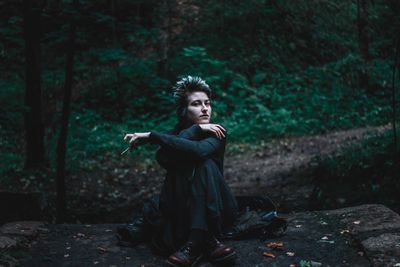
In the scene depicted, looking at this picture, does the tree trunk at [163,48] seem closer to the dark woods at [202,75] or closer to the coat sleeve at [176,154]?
the dark woods at [202,75]

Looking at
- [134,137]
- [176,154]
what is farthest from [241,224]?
[134,137]

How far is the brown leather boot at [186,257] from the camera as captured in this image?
3.78 meters

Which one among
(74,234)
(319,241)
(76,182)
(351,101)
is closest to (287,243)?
(319,241)

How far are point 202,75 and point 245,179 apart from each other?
255 inches

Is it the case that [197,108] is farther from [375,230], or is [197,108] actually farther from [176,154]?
[375,230]

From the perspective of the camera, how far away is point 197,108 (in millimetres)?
4363

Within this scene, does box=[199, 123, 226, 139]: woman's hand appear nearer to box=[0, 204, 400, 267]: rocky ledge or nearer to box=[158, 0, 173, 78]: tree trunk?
box=[0, 204, 400, 267]: rocky ledge

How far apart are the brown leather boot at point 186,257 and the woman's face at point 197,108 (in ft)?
3.83

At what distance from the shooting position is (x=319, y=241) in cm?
433

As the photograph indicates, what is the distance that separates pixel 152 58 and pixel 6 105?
9831 millimetres

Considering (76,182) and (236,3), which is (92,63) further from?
(76,182)

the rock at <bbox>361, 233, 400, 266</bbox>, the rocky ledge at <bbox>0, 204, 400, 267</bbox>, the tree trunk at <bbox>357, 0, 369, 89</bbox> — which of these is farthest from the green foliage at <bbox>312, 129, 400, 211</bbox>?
the rock at <bbox>361, 233, 400, 266</bbox>

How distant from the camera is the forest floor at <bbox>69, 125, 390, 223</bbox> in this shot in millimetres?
7791

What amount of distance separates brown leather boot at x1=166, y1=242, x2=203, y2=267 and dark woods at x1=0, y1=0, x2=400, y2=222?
4718 millimetres
